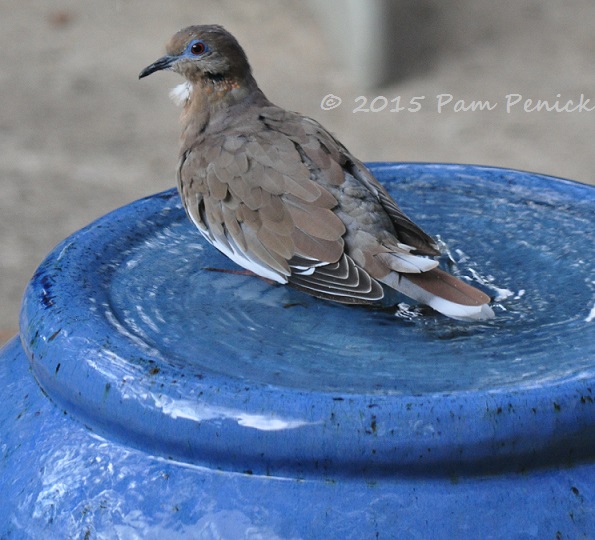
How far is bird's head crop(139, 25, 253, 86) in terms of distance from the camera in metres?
2.02

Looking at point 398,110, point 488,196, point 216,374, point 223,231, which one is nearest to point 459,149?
point 398,110

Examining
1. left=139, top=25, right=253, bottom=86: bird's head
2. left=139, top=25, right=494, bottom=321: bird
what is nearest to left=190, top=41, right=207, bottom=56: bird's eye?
left=139, top=25, right=253, bottom=86: bird's head

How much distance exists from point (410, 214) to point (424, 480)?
34.3 inches

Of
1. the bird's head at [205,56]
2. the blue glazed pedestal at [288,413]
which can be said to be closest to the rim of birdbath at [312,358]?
the blue glazed pedestal at [288,413]

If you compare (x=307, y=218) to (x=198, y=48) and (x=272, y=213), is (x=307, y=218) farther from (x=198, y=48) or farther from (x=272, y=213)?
(x=198, y=48)

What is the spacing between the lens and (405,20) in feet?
20.7

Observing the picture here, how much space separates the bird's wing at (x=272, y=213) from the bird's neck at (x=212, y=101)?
6.6 inches

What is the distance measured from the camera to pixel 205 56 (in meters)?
2.02

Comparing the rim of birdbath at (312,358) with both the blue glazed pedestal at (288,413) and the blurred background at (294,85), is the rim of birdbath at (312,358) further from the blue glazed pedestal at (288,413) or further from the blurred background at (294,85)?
the blurred background at (294,85)

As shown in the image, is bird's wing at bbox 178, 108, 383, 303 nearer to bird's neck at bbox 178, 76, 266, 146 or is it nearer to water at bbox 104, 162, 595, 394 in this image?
water at bbox 104, 162, 595, 394

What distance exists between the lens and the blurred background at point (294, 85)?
508 cm

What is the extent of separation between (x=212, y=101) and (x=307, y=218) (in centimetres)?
51

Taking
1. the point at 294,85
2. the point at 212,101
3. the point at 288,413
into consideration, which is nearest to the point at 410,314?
the point at 288,413

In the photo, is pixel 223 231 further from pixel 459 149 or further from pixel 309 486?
pixel 459 149
